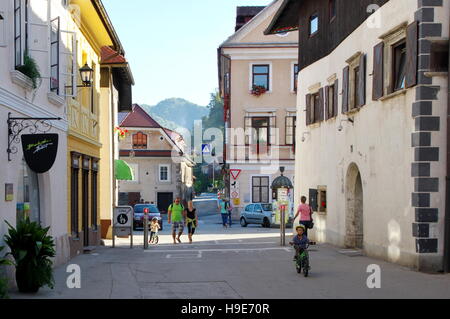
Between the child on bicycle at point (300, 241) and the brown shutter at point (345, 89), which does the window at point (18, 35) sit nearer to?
the child on bicycle at point (300, 241)

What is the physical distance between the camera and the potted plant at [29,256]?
11.4 metres

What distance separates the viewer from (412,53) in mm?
15141

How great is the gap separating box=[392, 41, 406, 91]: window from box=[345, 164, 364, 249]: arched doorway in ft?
16.5

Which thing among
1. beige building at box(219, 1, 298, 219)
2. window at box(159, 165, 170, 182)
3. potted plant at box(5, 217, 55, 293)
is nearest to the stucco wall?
potted plant at box(5, 217, 55, 293)

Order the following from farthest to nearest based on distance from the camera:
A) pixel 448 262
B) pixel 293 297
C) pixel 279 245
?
1. pixel 279 245
2. pixel 448 262
3. pixel 293 297

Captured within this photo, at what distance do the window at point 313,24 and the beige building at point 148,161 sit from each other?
38.5m

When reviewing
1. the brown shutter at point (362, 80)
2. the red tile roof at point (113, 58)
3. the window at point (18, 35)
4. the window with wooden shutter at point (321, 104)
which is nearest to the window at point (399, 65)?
the brown shutter at point (362, 80)

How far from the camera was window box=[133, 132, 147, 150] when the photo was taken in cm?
6504

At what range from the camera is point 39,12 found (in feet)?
49.0

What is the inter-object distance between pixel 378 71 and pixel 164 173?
162ft

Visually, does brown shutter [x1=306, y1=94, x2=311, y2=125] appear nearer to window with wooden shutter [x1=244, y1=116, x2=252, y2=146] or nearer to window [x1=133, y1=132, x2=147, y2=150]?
window with wooden shutter [x1=244, y1=116, x2=252, y2=146]
